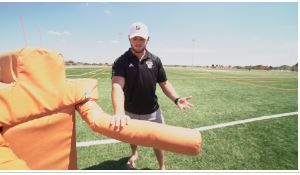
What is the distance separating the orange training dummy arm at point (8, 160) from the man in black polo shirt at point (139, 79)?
3.44 feet

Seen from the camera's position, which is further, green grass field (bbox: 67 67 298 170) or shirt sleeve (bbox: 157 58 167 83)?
green grass field (bbox: 67 67 298 170)

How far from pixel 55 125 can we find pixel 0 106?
39 cm

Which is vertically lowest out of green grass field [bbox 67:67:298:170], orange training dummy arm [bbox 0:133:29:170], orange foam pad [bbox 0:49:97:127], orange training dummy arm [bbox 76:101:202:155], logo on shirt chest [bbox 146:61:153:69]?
green grass field [bbox 67:67:298:170]

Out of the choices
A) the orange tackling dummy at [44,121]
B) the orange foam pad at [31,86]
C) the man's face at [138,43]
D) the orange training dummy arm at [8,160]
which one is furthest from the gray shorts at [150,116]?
the orange training dummy arm at [8,160]

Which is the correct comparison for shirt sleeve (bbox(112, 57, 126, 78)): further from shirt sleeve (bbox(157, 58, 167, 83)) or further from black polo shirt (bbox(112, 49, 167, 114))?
shirt sleeve (bbox(157, 58, 167, 83))

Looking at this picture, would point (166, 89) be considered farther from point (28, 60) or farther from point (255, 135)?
point (255, 135)

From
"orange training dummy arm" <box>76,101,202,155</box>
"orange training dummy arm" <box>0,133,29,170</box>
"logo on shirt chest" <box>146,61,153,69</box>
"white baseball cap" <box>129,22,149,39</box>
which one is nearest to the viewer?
"orange training dummy arm" <box>0,133,29,170</box>

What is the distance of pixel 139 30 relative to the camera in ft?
9.57

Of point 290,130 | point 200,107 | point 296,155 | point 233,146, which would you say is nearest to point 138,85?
point 233,146

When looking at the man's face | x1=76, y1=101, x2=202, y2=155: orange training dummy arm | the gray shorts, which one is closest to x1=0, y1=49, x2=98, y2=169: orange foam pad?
x1=76, y1=101, x2=202, y2=155: orange training dummy arm

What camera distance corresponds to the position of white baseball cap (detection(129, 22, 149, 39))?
2.91 m

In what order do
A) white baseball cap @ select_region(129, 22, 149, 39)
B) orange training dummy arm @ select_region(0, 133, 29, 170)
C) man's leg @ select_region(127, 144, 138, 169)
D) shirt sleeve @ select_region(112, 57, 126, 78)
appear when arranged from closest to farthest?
1. orange training dummy arm @ select_region(0, 133, 29, 170)
2. white baseball cap @ select_region(129, 22, 149, 39)
3. shirt sleeve @ select_region(112, 57, 126, 78)
4. man's leg @ select_region(127, 144, 138, 169)

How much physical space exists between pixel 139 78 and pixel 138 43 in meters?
0.38

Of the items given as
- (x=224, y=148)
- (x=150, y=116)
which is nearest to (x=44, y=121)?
(x=150, y=116)
